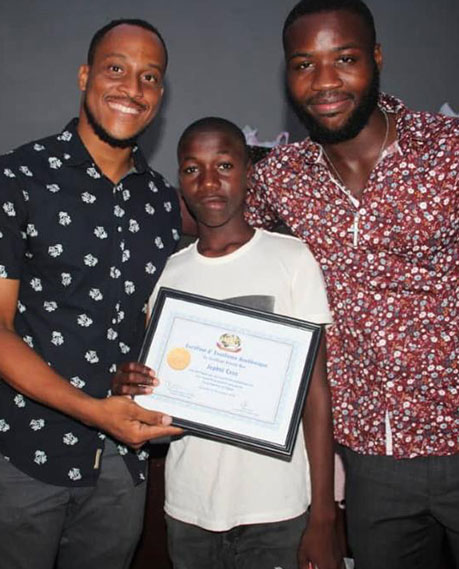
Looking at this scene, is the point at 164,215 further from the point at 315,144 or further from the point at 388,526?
the point at 388,526

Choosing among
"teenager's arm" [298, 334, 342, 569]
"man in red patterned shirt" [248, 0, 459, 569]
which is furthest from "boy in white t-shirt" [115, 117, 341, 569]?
"man in red patterned shirt" [248, 0, 459, 569]

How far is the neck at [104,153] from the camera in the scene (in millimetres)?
1938

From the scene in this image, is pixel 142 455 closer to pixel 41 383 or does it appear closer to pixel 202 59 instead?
pixel 41 383

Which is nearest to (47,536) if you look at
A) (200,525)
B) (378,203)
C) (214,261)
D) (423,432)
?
(200,525)

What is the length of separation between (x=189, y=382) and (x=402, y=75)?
337cm

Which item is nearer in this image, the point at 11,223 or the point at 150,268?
the point at 11,223

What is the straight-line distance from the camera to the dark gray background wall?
3928 mm

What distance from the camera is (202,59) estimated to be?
13.4 feet

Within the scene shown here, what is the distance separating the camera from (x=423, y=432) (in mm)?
1760

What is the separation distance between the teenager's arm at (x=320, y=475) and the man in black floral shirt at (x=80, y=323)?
41cm

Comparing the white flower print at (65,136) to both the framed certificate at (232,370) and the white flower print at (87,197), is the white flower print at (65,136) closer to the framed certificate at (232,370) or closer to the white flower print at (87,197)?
the white flower print at (87,197)

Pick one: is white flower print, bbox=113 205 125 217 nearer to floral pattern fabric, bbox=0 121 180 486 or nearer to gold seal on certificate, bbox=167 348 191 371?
floral pattern fabric, bbox=0 121 180 486

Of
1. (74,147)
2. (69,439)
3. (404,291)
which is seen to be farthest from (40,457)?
(404,291)

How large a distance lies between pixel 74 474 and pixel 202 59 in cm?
311
